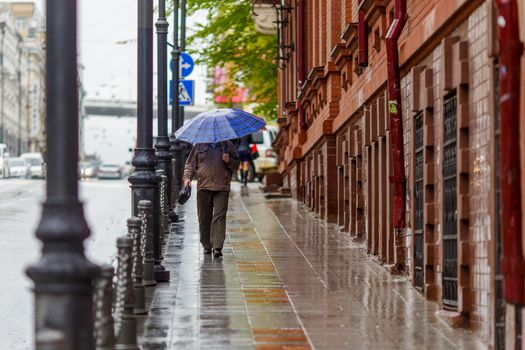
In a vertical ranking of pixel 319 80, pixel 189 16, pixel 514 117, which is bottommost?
pixel 514 117

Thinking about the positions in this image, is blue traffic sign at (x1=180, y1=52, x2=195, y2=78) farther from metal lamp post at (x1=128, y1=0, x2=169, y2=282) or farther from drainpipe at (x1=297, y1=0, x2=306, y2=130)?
metal lamp post at (x1=128, y1=0, x2=169, y2=282)

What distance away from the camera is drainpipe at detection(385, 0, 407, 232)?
14.0 m

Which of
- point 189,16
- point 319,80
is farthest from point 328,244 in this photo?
point 189,16

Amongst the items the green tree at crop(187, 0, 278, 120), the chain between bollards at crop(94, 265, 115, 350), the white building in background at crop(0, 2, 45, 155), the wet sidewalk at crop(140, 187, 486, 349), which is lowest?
the wet sidewalk at crop(140, 187, 486, 349)

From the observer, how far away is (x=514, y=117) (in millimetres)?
8547

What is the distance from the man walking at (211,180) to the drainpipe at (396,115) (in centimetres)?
332

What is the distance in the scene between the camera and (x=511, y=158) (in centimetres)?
855

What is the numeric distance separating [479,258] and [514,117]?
193 cm

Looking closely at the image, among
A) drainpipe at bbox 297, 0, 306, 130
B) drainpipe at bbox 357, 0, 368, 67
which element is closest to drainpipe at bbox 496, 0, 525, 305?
drainpipe at bbox 357, 0, 368, 67

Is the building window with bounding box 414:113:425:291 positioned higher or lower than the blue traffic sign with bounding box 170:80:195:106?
lower

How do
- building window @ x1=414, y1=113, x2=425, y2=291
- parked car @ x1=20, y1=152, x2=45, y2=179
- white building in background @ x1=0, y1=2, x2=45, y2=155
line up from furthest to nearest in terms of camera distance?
white building in background @ x1=0, y1=2, x2=45, y2=155
parked car @ x1=20, y1=152, x2=45, y2=179
building window @ x1=414, y1=113, x2=425, y2=291

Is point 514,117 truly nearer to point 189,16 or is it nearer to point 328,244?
point 328,244

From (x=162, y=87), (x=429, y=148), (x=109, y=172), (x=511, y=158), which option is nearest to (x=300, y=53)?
(x=162, y=87)

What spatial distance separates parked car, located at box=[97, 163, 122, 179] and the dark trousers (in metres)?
82.2
